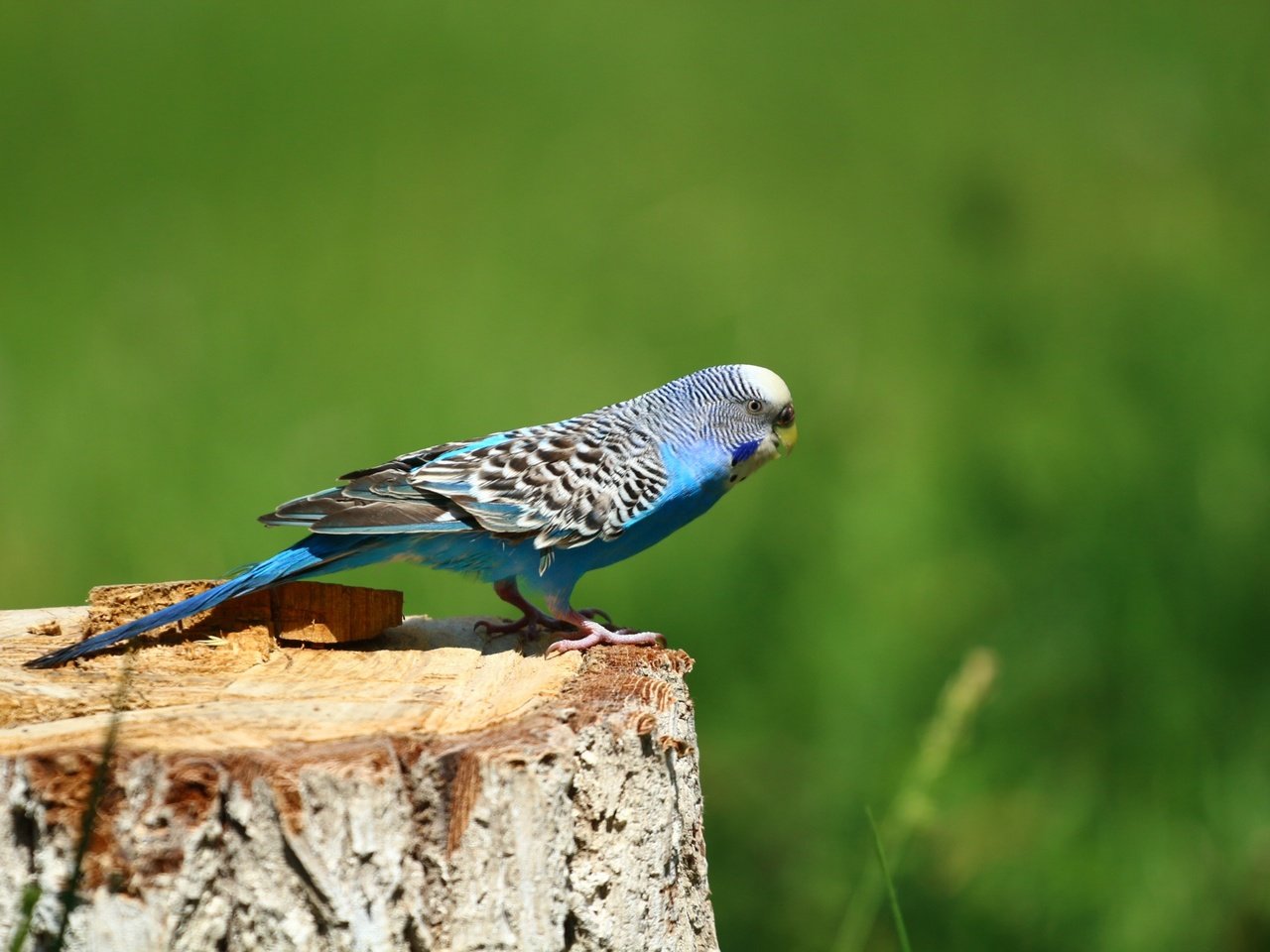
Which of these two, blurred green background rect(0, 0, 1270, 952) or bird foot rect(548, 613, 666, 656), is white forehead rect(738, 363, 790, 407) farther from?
blurred green background rect(0, 0, 1270, 952)

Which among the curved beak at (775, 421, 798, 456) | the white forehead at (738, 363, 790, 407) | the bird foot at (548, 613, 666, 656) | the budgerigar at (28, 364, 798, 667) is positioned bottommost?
the bird foot at (548, 613, 666, 656)

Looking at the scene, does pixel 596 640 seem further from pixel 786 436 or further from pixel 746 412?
pixel 786 436

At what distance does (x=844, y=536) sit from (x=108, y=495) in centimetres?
382

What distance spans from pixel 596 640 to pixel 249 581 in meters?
0.93

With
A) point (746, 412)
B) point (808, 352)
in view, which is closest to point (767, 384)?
point (746, 412)

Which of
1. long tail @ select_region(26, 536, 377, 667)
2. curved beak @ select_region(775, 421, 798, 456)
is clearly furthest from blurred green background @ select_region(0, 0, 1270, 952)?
long tail @ select_region(26, 536, 377, 667)

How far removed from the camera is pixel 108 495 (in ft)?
23.4

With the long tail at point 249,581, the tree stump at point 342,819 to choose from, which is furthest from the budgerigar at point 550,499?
the tree stump at point 342,819

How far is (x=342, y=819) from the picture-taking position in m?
2.51

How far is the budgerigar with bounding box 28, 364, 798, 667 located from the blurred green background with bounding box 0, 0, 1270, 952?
1.72 metres

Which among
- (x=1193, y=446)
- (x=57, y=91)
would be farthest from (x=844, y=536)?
(x=57, y=91)

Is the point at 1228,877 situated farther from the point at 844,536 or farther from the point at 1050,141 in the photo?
the point at 1050,141

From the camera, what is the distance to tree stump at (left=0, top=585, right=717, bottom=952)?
2494 millimetres

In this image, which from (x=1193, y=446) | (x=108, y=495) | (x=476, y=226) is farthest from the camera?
(x=476, y=226)
